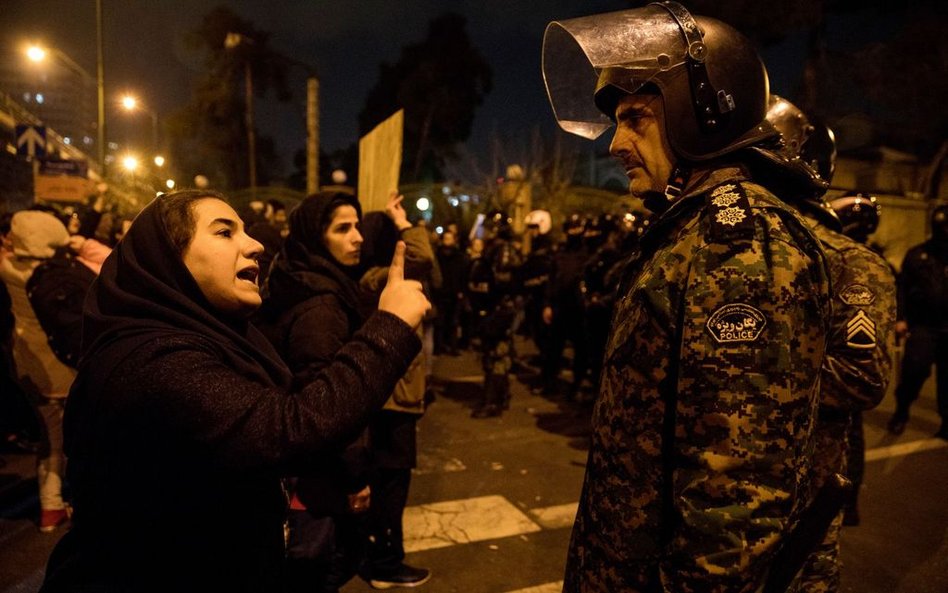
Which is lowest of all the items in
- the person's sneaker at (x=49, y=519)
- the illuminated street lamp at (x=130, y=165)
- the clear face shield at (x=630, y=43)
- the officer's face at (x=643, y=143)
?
the person's sneaker at (x=49, y=519)

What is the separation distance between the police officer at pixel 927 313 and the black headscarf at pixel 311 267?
5.99 m

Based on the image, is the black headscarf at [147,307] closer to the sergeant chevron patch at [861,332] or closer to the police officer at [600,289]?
the sergeant chevron patch at [861,332]

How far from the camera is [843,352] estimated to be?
2.54 m

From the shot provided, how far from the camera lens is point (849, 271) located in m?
2.77

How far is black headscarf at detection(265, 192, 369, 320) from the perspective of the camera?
2818 millimetres

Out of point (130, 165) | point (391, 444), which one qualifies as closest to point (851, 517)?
point (391, 444)

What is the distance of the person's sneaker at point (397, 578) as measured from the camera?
3.57m

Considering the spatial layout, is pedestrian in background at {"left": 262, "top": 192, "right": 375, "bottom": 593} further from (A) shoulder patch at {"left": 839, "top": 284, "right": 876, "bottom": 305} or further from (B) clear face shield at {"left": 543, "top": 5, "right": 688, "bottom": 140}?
(A) shoulder patch at {"left": 839, "top": 284, "right": 876, "bottom": 305}

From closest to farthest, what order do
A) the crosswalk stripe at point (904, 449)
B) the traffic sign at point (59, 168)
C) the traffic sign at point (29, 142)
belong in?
the crosswalk stripe at point (904, 449)
the traffic sign at point (29, 142)
the traffic sign at point (59, 168)

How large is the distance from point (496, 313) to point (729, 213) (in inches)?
231

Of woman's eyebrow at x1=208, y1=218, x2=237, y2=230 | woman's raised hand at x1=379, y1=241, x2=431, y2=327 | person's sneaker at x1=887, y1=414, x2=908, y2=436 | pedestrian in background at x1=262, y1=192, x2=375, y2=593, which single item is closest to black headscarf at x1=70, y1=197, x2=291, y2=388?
woman's eyebrow at x1=208, y1=218, x2=237, y2=230

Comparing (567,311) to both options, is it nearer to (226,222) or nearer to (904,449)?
(904,449)

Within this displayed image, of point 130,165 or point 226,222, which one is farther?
point 130,165

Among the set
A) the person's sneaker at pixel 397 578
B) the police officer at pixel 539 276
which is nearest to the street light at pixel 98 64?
the police officer at pixel 539 276
